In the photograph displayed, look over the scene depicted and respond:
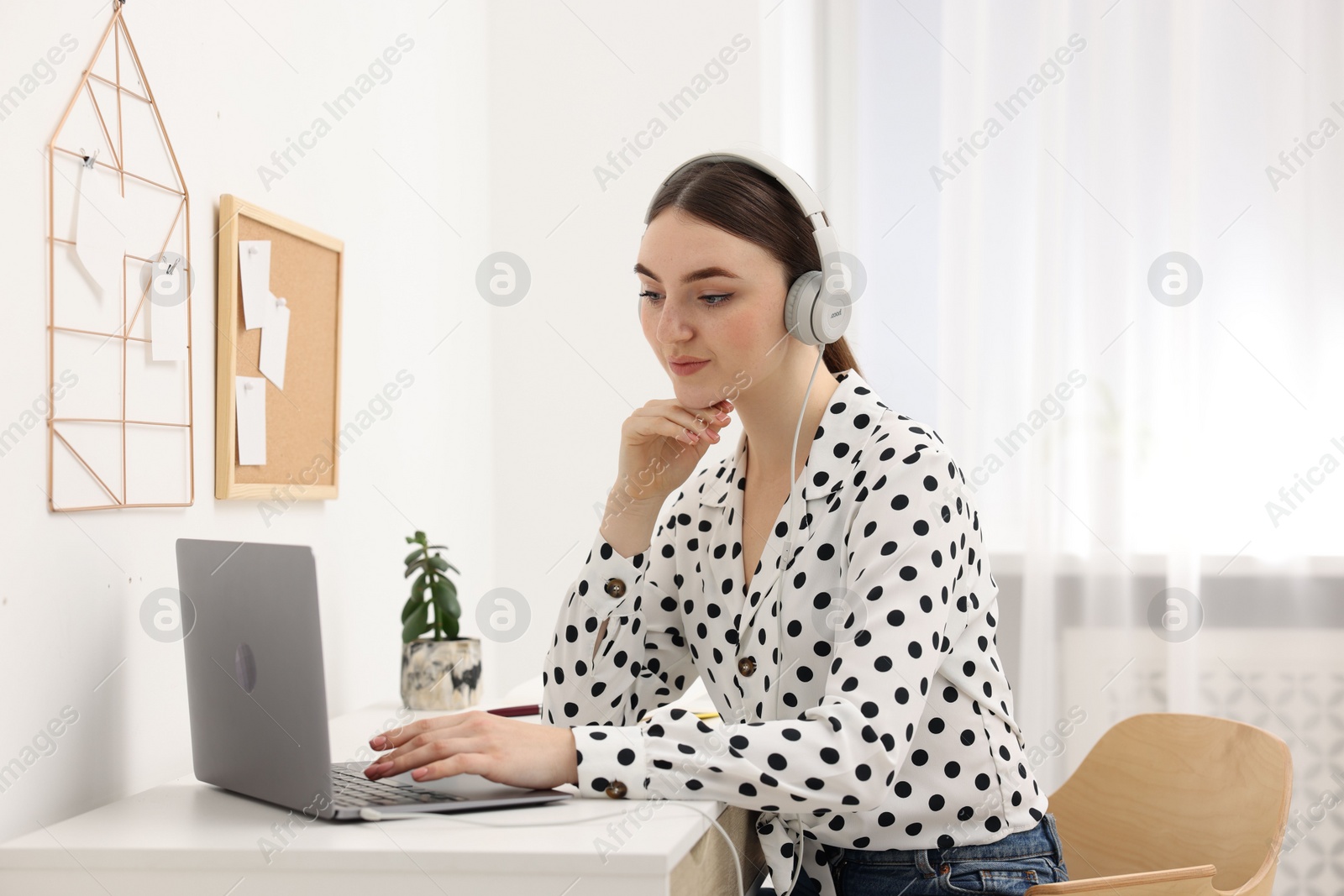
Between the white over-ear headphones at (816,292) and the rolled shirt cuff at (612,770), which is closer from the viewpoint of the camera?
the rolled shirt cuff at (612,770)

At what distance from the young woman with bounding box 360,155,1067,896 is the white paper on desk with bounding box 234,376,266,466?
43 centimetres

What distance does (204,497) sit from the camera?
1.25 meters

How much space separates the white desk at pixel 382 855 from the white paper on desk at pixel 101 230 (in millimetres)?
506

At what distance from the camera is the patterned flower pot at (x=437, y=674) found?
1560 mm

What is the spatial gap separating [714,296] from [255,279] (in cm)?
60

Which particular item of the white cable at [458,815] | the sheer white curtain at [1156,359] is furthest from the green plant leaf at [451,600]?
the sheer white curtain at [1156,359]

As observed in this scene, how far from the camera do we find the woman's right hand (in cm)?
122

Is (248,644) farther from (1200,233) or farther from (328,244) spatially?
(1200,233)

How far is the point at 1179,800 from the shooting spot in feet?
4.34

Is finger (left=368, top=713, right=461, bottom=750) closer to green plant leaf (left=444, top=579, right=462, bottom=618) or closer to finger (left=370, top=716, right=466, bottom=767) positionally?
finger (left=370, top=716, right=466, bottom=767)

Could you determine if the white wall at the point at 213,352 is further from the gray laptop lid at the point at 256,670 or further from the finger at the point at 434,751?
the finger at the point at 434,751

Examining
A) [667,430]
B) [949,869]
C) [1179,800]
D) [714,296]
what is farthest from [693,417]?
[1179,800]

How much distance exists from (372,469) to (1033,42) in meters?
1.59

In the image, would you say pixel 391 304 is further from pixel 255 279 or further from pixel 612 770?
pixel 612 770
